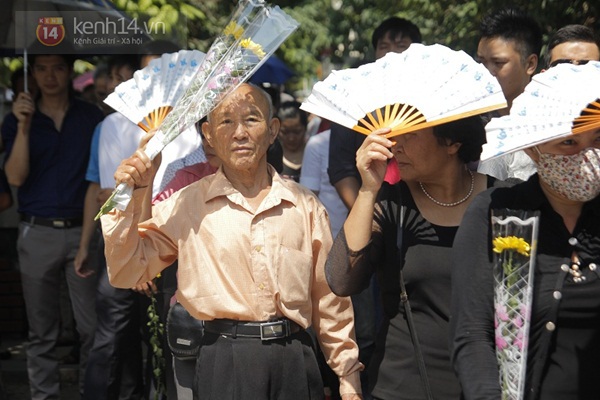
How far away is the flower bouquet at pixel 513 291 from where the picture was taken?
9.93ft

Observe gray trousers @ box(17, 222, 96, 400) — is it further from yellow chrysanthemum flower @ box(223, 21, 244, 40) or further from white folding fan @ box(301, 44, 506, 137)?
white folding fan @ box(301, 44, 506, 137)

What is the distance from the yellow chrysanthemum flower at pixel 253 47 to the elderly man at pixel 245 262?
7.8 inches

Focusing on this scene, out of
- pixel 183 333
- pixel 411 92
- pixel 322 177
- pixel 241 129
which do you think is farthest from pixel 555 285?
pixel 322 177

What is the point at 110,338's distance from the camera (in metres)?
6.38

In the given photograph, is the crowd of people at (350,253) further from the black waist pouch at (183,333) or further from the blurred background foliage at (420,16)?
the blurred background foliage at (420,16)

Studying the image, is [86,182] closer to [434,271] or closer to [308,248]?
[308,248]

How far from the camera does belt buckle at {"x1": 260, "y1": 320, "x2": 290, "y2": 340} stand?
13.2 ft

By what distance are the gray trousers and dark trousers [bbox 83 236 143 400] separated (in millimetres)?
414

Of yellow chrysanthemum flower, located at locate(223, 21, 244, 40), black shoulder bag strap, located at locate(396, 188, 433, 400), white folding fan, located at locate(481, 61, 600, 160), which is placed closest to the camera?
white folding fan, located at locate(481, 61, 600, 160)

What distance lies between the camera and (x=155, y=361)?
5.71m

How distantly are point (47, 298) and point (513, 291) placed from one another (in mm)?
4491

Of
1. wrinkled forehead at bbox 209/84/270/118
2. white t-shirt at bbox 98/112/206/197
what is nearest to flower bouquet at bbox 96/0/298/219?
wrinkled forehead at bbox 209/84/270/118

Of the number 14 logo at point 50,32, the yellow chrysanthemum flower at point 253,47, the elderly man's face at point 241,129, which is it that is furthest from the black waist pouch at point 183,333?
the number 14 logo at point 50,32

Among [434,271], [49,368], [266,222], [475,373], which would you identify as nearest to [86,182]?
[49,368]
